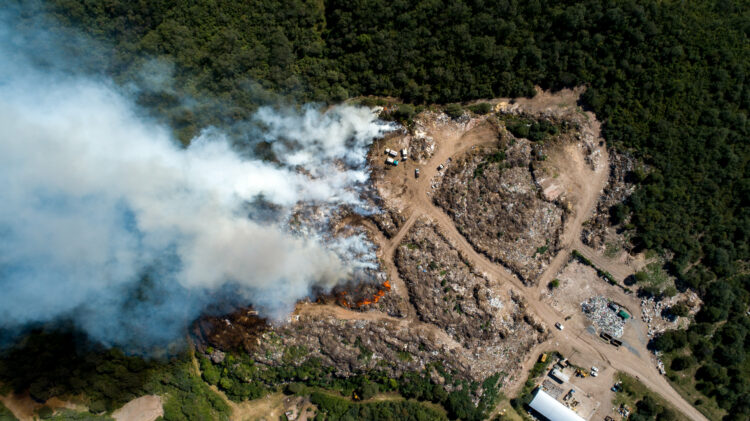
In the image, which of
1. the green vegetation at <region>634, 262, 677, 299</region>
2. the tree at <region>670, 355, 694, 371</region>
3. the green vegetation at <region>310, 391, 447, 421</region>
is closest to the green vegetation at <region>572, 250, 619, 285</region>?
the green vegetation at <region>634, 262, 677, 299</region>

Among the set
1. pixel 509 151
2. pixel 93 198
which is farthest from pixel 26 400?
pixel 509 151

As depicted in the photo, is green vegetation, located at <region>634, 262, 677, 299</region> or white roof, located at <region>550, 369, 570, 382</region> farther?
white roof, located at <region>550, 369, 570, 382</region>

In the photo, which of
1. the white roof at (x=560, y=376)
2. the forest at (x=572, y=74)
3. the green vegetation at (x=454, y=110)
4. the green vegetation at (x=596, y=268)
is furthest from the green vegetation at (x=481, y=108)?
the white roof at (x=560, y=376)

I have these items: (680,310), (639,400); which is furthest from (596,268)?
(639,400)

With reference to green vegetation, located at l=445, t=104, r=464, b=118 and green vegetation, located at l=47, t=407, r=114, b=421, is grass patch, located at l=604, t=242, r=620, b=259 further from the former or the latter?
green vegetation, located at l=47, t=407, r=114, b=421

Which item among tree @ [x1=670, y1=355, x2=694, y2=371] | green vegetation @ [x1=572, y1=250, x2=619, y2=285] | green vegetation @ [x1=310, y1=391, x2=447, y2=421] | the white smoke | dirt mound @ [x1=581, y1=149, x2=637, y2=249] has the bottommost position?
green vegetation @ [x1=310, y1=391, x2=447, y2=421]

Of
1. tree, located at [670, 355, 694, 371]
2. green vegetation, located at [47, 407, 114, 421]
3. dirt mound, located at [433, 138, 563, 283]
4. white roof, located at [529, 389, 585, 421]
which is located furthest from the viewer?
dirt mound, located at [433, 138, 563, 283]

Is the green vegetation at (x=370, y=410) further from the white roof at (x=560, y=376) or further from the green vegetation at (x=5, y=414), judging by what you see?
the green vegetation at (x=5, y=414)
